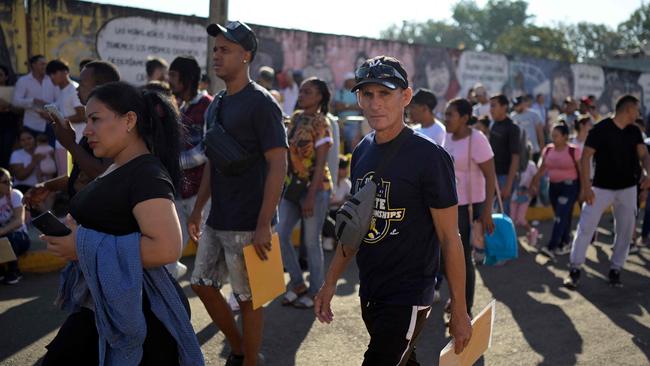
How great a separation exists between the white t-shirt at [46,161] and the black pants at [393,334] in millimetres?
7052

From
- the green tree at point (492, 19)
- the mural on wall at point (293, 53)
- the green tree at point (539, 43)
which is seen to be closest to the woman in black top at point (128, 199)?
the mural on wall at point (293, 53)

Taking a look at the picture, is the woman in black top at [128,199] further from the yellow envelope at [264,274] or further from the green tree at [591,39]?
the green tree at [591,39]

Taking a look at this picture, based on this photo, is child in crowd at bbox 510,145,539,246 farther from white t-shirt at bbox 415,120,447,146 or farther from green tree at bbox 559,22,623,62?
green tree at bbox 559,22,623,62

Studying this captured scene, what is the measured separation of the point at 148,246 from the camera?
2395mm

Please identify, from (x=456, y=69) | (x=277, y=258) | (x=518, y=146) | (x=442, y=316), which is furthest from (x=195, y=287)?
(x=456, y=69)

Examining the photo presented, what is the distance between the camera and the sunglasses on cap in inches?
112

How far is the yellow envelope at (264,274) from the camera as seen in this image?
12.5 ft

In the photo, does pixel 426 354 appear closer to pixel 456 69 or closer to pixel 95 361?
pixel 95 361

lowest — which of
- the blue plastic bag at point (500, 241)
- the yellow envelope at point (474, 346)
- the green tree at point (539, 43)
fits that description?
the blue plastic bag at point (500, 241)

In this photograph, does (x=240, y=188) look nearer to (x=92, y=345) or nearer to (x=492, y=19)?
(x=92, y=345)

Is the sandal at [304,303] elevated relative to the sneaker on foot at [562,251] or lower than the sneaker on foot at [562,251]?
elevated

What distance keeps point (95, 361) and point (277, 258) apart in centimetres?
153

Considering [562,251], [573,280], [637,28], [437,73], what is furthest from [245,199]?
[637,28]

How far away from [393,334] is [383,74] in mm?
1134
